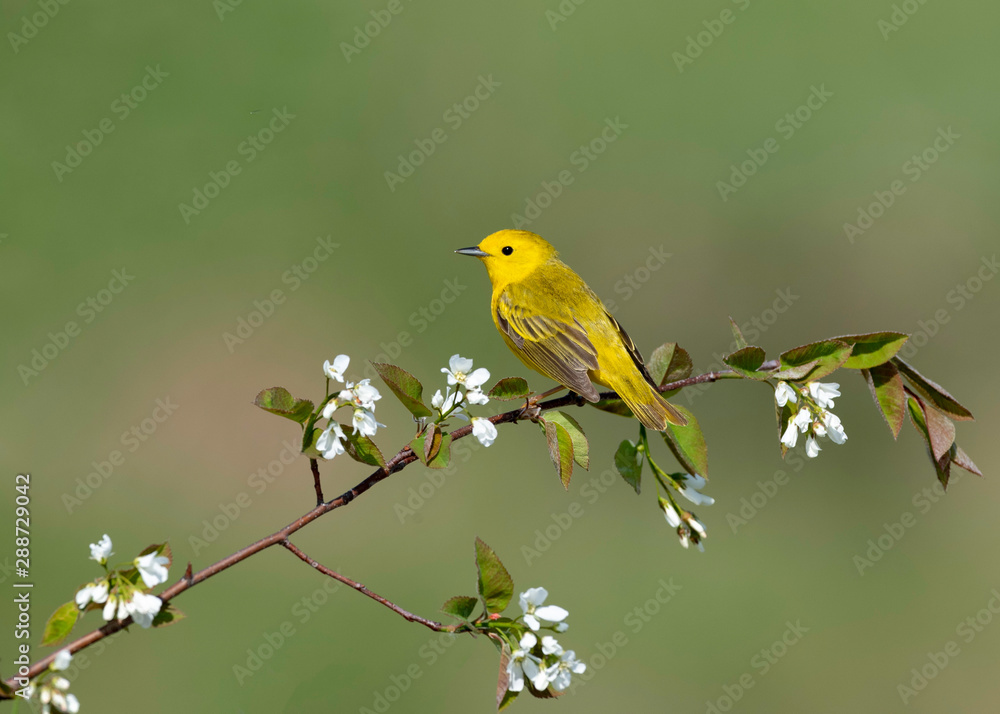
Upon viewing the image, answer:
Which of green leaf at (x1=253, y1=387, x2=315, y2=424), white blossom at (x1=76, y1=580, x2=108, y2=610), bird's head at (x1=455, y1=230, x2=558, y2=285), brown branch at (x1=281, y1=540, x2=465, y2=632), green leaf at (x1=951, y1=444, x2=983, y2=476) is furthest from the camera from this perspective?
bird's head at (x1=455, y1=230, x2=558, y2=285)

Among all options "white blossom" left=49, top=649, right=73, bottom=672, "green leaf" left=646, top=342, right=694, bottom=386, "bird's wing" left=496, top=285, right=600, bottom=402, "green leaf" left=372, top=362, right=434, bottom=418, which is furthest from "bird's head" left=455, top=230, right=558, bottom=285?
"white blossom" left=49, top=649, right=73, bottom=672

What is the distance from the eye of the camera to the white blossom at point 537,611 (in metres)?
1.43

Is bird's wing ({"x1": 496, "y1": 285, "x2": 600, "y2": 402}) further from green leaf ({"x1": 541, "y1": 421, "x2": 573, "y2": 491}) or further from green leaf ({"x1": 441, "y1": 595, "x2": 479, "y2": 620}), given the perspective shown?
green leaf ({"x1": 441, "y1": 595, "x2": 479, "y2": 620})

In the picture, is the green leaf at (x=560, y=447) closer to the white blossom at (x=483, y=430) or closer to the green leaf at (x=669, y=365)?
the white blossom at (x=483, y=430)

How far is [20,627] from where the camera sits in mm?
1738

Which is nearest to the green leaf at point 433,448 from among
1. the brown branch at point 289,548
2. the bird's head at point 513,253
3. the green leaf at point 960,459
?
the brown branch at point 289,548

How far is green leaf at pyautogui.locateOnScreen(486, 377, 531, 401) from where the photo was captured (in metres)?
A: 1.64

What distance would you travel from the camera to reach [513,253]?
3725 millimetres

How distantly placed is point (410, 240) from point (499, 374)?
160 cm

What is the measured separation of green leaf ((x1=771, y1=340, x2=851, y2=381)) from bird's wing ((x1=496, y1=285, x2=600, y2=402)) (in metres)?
0.78

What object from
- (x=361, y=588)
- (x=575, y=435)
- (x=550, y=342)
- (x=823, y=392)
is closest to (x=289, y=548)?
(x=361, y=588)

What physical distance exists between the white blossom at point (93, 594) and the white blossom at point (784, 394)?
1248 millimetres

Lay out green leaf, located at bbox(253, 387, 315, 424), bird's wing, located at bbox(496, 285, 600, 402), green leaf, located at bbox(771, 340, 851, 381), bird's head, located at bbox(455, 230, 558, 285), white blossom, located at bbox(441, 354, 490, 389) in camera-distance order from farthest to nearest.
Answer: bird's head, located at bbox(455, 230, 558, 285), bird's wing, located at bbox(496, 285, 600, 402), green leaf, located at bbox(771, 340, 851, 381), white blossom, located at bbox(441, 354, 490, 389), green leaf, located at bbox(253, 387, 315, 424)

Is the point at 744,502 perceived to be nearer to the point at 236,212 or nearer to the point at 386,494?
the point at 386,494
